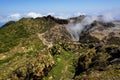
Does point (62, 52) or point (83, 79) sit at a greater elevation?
point (83, 79)

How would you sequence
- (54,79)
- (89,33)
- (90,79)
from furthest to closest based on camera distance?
(89,33) → (54,79) → (90,79)

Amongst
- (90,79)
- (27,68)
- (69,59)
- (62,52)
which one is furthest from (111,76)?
(62,52)

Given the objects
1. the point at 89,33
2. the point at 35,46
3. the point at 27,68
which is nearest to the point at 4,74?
the point at 27,68

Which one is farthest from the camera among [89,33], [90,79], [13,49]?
[89,33]

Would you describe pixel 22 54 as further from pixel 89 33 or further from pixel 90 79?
pixel 90 79

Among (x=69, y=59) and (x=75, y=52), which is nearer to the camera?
(x=69, y=59)

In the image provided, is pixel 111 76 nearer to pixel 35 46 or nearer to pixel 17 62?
pixel 17 62

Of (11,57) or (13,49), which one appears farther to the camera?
(13,49)

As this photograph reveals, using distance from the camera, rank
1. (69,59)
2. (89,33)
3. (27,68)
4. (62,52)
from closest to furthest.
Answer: (27,68)
(69,59)
(62,52)
(89,33)

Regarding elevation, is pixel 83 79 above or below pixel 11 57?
above
